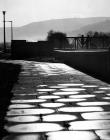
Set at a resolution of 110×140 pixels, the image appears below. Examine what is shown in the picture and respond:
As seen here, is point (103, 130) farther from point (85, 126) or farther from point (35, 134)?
point (35, 134)

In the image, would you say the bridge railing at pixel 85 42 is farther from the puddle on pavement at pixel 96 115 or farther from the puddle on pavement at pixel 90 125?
the puddle on pavement at pixel 90 125

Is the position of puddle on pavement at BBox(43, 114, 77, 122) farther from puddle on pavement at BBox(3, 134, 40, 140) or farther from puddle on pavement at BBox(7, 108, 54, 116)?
puddle on pavement at BBox(3, 134, 40, 140)

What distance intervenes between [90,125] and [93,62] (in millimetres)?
14279

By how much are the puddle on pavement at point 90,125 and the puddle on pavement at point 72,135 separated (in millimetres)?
283

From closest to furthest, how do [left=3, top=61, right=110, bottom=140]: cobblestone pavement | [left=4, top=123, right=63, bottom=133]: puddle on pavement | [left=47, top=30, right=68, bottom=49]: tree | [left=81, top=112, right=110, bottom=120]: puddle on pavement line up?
[left=3, top=61, right=110, bottom=140]: cobblestone pavement, [left=4, top=123, right=63, bottom=133]: puddle on pavement, [left=81, top=112, right=110, bottom=120]: puddle on pavement, [left=47, top=30, right=68, bottom=49]: tree

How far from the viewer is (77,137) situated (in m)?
4.59

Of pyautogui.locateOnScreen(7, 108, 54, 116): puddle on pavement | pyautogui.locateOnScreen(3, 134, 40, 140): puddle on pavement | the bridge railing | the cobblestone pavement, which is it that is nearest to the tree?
the bridge railing

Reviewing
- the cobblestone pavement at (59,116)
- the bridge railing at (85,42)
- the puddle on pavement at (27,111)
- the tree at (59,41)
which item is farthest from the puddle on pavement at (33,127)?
the bridge railing at (85,42)

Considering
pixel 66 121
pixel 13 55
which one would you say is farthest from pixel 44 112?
pixel 13 55

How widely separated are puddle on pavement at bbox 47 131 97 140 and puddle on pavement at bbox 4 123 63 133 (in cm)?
25

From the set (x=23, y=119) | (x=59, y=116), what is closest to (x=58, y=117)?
(x=59, y=116)

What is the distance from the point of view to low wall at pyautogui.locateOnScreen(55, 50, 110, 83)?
16406mm

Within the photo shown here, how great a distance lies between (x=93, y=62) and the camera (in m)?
19.4

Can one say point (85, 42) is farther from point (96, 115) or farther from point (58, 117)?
point (58, 117)
